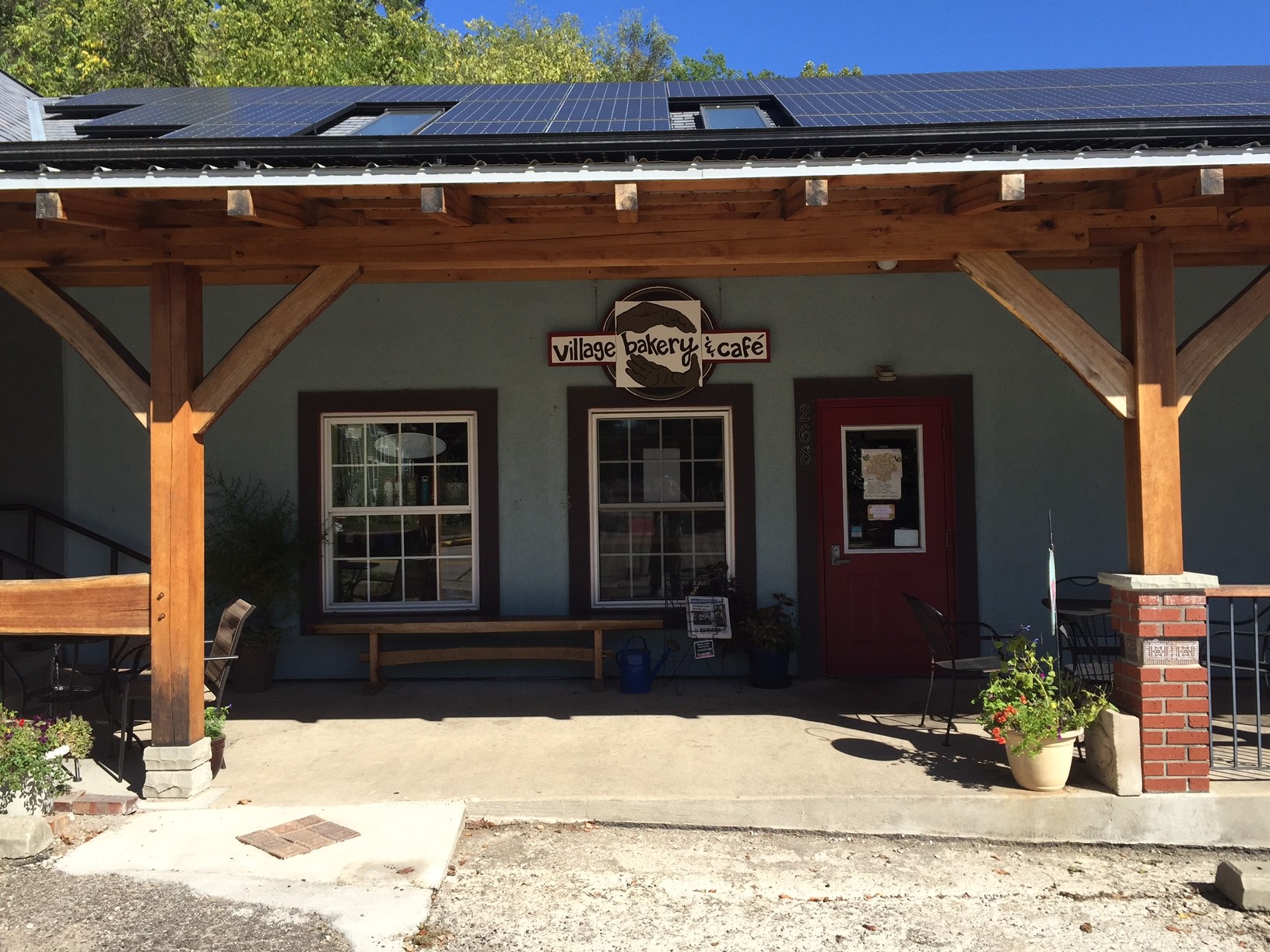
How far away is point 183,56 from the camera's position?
66.4ft

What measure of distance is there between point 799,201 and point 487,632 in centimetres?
414

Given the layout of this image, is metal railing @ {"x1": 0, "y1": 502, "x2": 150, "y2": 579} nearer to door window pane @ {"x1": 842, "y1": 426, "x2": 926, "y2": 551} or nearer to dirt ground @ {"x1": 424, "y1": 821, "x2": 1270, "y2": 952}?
dirt ground @ {"x1": 424, "y1": 821, "x2": 1270, "y2": 952}

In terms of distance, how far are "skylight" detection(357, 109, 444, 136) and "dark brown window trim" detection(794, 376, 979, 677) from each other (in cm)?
329

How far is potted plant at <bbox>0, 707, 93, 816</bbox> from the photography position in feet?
15.6

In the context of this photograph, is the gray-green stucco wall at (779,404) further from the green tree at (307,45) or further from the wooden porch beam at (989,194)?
the green tree at (307,45)

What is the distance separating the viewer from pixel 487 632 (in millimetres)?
7453

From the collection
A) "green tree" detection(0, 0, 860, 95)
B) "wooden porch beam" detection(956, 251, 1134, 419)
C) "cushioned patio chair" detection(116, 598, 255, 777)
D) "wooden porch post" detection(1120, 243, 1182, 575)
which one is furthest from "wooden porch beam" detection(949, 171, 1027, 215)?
"green tree" detection(0, 0, 860, 95)

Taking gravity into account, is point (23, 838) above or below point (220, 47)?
below

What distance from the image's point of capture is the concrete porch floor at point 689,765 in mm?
4758

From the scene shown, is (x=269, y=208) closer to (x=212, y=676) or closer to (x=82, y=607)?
(x=82, y=607)

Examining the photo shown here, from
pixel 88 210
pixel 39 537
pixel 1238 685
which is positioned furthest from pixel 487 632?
pixel 1238 685

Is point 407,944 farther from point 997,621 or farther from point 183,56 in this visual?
point 183,56

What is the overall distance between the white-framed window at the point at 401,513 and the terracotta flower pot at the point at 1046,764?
434 centimetres

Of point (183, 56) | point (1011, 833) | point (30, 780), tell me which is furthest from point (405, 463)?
point (183, 56)
